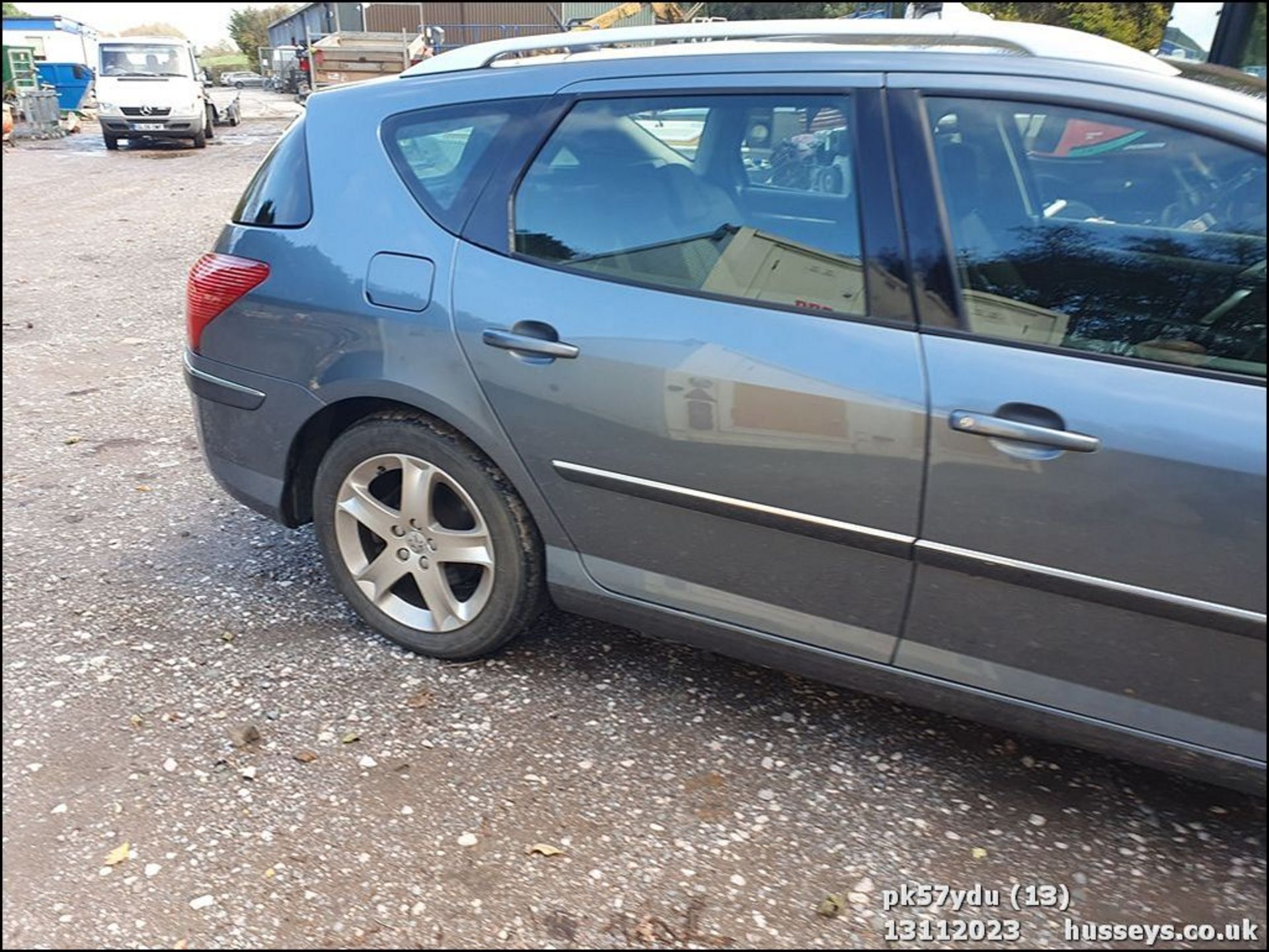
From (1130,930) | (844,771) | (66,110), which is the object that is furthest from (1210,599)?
(66,110)

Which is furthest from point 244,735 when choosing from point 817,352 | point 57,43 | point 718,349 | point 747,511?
point 57,43

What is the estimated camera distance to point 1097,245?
2.15m

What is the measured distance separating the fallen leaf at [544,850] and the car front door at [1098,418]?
0.89 meters

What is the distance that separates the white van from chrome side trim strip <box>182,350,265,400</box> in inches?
668

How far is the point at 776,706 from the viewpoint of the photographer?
8.81 feet

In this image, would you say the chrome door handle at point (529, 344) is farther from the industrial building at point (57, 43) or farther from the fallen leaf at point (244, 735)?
the industrial building at point (57, 43)

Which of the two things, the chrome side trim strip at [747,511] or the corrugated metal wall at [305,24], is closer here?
the chrome side trim strip at [747,511]

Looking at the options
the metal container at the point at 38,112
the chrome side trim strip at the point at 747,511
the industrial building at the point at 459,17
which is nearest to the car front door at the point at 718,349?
the chrome side trim strip at the point at 747,511

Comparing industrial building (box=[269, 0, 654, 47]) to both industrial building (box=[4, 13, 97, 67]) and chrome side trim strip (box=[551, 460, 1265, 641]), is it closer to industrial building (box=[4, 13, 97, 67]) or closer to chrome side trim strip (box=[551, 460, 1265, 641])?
industrial building (box=[4, 13, 97, 67])

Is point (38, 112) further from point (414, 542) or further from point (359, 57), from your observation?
point (414, 542)

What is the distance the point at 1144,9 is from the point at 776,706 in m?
13.2

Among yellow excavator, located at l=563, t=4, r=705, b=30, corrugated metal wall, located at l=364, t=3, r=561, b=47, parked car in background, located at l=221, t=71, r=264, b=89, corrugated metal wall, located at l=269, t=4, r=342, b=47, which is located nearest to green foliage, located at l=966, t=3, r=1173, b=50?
yellow excavator, located at l=563, t=4, r=705, b=30

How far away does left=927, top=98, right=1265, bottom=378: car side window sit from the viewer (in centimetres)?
204

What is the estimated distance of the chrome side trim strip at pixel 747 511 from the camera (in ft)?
7.00
